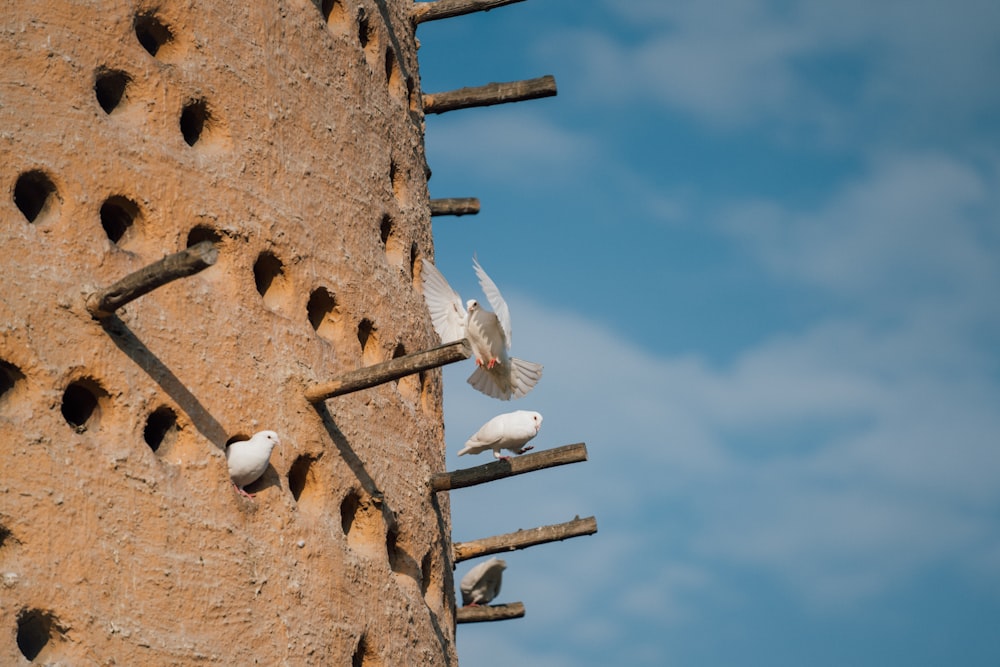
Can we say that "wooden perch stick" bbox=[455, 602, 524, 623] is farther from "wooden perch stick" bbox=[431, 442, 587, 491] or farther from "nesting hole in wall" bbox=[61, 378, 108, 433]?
"nesting hole in wall" bbox=[61, 378, 108, 433]

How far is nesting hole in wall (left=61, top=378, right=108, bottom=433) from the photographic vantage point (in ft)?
22.0

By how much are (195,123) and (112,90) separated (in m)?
0.56

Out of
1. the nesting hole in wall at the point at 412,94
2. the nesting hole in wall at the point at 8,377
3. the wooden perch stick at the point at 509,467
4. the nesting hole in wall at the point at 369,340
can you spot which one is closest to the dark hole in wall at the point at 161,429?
the nesting hole in wall at the point at 8,377

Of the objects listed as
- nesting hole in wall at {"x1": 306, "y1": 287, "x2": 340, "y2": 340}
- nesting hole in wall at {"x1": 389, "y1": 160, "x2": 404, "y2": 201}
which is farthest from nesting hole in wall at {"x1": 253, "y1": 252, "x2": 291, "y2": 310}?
nesting hole in wall at {"x1": 389, "y1": 160, "x2": 404, "y2": 201}

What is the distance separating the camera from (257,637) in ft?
22.9

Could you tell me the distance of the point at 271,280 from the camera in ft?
26.4

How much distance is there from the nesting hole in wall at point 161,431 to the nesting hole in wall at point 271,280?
1071 mm

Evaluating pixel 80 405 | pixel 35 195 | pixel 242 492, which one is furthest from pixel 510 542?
pixel 35 195

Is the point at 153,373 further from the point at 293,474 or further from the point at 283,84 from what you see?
the point at 283,84

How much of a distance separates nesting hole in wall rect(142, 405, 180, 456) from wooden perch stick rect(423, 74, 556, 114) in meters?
4.25

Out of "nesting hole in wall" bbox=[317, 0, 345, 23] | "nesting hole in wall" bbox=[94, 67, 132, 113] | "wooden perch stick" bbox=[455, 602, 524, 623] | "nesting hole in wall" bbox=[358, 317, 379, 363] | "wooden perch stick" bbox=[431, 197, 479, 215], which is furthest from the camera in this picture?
"wooden perch stick" bbox=[431, 197, 479, 215]

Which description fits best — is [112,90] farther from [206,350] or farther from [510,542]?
[510,542]

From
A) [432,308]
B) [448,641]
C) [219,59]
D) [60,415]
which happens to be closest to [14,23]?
[219,59]

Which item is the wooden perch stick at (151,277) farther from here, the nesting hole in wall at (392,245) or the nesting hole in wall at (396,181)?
the nesting hole in wall at (396,181)
